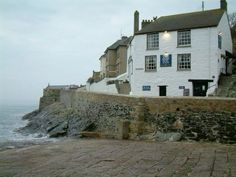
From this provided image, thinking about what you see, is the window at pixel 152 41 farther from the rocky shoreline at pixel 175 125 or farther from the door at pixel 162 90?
the rocky shoreline at pixel 175 125

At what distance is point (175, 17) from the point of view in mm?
36375

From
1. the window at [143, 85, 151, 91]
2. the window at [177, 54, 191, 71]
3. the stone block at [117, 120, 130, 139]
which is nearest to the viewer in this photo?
the stone block at [117, 120, 130, 139]

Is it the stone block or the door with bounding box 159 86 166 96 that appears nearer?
the stone block

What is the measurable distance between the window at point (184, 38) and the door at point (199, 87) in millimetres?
3811

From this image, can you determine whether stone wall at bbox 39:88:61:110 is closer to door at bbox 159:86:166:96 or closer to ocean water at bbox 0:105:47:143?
ocean water at bbox 0:105:47:143

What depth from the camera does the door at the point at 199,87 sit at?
31284 mm

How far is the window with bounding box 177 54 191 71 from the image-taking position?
107 ft

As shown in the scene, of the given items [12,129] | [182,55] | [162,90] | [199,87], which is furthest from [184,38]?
[12,129]

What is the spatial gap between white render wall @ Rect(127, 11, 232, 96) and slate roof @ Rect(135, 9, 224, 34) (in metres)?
0.50

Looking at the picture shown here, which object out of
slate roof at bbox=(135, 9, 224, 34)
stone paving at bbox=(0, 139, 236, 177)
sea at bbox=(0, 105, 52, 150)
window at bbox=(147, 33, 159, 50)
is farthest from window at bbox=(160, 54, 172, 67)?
stone paving at bbox=(0, 139, 236, 177)

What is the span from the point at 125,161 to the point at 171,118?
22.6 ft

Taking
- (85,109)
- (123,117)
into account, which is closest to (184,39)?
(85,109)

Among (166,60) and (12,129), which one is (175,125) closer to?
(166,60)

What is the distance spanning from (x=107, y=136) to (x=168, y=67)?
13.1m
